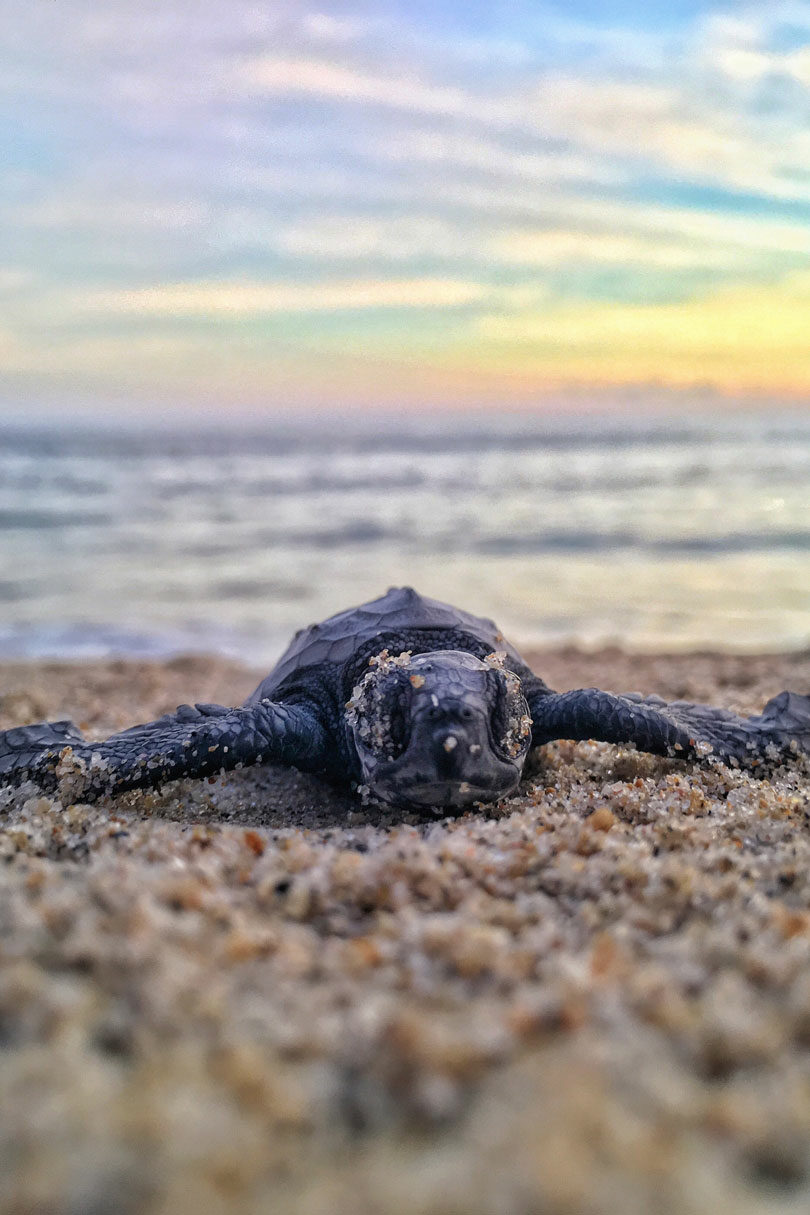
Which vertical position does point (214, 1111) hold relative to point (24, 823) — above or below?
above

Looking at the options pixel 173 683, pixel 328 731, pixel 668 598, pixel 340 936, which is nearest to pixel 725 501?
pixel 668 598

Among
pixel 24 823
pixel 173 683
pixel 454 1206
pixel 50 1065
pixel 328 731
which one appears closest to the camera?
pixel 454 1206

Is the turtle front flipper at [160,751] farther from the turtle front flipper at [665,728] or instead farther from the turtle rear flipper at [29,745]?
the turtle front flipper at [665,728]

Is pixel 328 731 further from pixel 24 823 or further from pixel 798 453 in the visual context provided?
pixel 798 453

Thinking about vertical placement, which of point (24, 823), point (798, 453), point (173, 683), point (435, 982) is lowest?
point (173, 683)

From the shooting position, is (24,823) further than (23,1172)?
Yes

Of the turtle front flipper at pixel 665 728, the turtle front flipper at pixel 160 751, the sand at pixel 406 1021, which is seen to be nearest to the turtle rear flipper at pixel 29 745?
the turtle front flipper at pixel 160 751

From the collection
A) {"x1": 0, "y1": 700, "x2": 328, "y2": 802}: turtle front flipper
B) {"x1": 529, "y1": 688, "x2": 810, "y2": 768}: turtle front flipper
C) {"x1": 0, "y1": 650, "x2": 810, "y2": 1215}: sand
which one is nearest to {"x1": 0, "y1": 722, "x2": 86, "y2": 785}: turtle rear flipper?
{"x1": 0, "y1": 700, "x2": 328, "y2": 802}: turtle front flipper

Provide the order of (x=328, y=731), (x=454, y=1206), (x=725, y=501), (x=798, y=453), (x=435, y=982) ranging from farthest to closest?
(x=798, y=453) → (x=725, y=501) → (x=328, y=731) → (x=435, y=982) → (x=454, y=1206)
